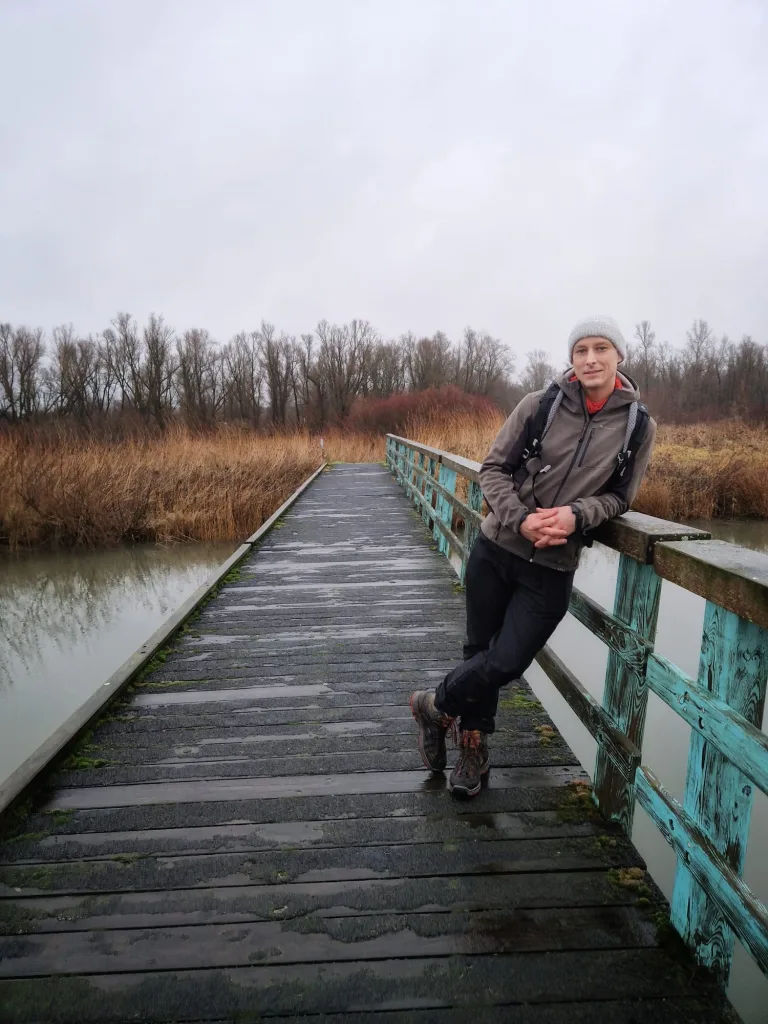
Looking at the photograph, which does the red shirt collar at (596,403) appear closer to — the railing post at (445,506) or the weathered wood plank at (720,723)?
the weathered wood plank at (720,723)

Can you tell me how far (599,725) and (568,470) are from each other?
85 centimetres

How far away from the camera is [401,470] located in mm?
11719

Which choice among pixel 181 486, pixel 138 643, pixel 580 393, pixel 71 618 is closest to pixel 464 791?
pixel 580 393

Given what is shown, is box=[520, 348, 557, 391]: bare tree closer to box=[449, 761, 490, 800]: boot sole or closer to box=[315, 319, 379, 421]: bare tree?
box=[315, 319, 379, 421]: bare tree

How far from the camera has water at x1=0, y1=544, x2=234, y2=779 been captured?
5008 millimetres

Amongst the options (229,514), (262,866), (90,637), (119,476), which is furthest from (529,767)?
(119,476)

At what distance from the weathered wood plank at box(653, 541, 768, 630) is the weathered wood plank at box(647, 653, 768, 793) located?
211 mm

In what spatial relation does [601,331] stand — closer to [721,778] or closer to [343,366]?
[721,778]

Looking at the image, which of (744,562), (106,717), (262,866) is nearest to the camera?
(744,562)

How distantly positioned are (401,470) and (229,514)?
3253 millimetres

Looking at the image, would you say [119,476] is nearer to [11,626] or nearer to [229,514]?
[229,514]

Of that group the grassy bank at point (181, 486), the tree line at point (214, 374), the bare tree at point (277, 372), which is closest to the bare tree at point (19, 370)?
the tree line at point (214, 374)

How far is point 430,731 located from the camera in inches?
90.2

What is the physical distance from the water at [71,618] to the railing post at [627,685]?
3647mm
